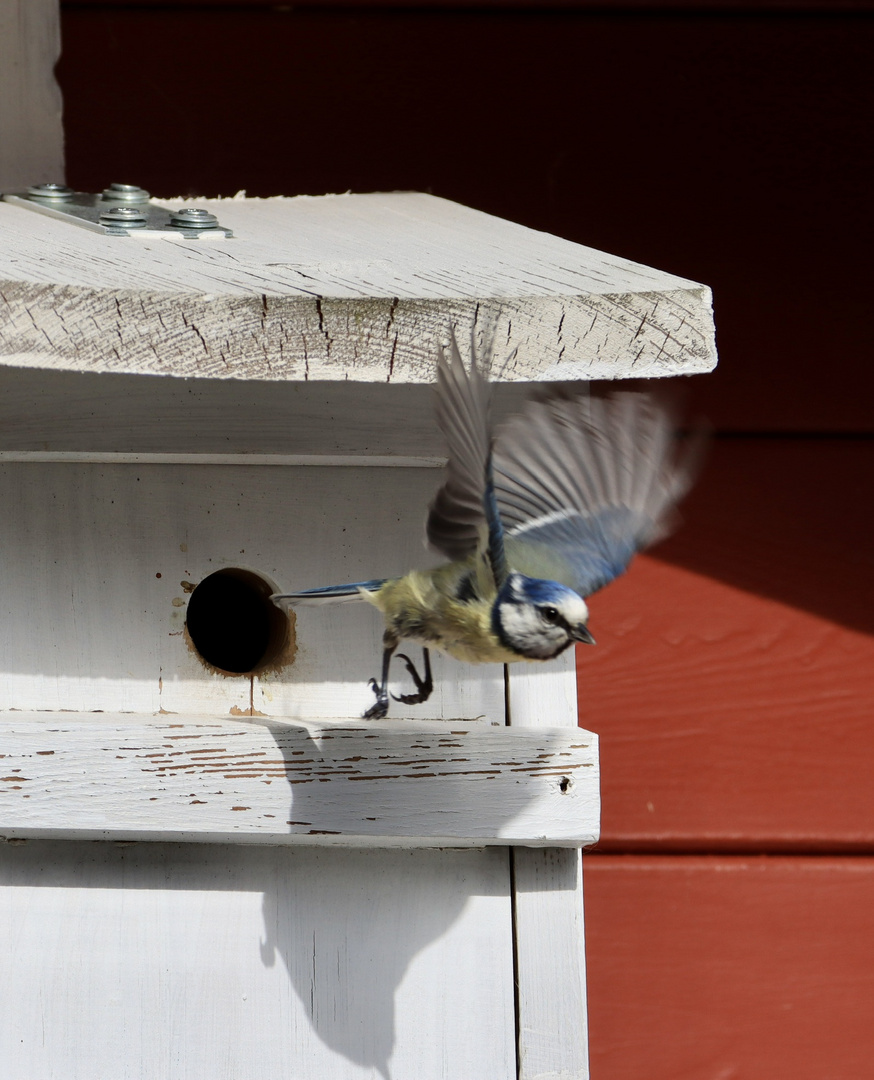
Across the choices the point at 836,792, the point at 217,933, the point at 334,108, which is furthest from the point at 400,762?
the point at 334,108

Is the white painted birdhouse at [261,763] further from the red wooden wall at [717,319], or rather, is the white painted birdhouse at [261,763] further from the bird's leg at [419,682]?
the red wooden wall at [717,319]

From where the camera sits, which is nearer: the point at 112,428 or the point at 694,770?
the point at 112,428

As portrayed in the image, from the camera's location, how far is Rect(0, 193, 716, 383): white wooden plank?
90 centimetres

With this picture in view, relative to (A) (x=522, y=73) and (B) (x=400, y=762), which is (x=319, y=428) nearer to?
(B) (x=400, y=762)

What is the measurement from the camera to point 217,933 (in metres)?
1.12

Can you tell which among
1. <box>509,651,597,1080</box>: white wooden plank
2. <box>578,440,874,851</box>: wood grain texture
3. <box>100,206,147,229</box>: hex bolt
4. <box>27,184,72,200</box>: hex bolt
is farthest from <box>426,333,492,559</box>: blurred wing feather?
<box>578,440,874,851</box>: wood grain texture

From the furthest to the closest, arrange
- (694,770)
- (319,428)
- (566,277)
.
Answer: (694,770) → (319,428) → (566,277)

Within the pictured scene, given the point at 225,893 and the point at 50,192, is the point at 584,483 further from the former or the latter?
the point at 50,192

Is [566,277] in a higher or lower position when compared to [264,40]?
lower

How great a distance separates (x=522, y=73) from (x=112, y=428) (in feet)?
2.68

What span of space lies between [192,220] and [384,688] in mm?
407

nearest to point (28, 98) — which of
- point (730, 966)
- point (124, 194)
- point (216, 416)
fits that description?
point (124, 194)

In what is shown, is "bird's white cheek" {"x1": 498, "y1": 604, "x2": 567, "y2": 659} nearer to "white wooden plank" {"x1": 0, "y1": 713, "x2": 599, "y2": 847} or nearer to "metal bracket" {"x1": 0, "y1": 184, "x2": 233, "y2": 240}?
"white wooden plank" {"x1": 0, "y1": 713, "x2": 599, "y2": 847}

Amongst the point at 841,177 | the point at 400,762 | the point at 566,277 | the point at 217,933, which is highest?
the point at 841,177
